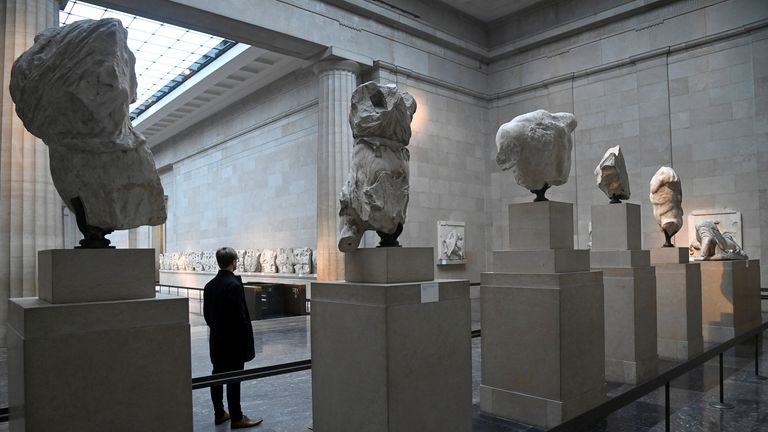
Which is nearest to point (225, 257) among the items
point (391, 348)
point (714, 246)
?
point (391, 348)

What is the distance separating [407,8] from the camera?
16484 millimetres

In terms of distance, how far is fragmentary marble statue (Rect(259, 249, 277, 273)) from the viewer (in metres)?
19.9

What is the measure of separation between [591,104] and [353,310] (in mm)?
14950

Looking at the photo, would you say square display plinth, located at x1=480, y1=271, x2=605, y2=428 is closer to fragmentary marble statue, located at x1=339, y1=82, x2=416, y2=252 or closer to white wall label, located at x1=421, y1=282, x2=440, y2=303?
white wall label, located at x1=421, y1=282, x2=440, y2=303

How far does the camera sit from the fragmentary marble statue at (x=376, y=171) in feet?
14.9

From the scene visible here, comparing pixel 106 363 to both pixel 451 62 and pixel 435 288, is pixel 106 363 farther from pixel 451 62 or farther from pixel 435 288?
pixel 451 62

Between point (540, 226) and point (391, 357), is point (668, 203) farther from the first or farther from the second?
point (391, 357)

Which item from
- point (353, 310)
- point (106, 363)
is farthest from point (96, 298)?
point (353, 310)

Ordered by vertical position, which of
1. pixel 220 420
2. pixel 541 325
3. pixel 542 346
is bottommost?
pixel 220 420

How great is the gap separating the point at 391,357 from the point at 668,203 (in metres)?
7.75

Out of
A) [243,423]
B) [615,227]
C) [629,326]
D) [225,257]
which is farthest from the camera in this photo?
[615,227]

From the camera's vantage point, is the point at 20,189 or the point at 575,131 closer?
the point at 20,189

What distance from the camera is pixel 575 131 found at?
17.4m

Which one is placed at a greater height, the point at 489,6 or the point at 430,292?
the point at 489,6
